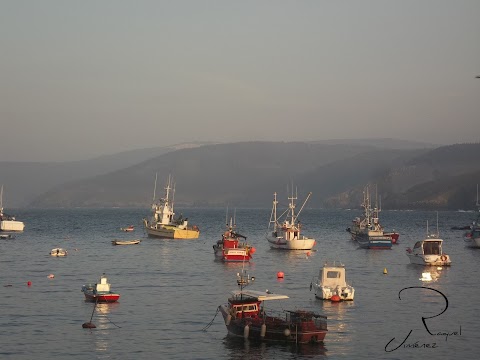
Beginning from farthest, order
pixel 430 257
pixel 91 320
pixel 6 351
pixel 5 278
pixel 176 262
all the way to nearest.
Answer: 1. pixel 176 262
2. pixel 430 257
3. pixel 5 278
4. pixel 91 320
5. pixel 6 351

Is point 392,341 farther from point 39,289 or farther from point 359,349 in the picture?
point 39,289

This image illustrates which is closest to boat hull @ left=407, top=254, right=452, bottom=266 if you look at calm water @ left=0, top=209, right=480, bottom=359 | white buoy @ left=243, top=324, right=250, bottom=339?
calm water @ left=0, top=209, right=480, bottom=359

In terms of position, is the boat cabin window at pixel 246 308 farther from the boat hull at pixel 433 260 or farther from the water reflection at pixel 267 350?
the boat hull at pixel 433 260

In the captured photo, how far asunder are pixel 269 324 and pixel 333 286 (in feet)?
88.6

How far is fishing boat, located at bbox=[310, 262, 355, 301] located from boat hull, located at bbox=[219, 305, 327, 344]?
24.0 meters

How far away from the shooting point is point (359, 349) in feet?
222

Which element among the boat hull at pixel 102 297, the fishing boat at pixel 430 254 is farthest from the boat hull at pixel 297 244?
the boat hull at pixel 102 297

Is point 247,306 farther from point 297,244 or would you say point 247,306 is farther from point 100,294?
point 297,244

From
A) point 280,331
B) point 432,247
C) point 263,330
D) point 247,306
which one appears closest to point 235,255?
point 432,247

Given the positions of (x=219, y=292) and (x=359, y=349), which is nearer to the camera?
(x=359, y=349)

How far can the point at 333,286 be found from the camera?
307 feet

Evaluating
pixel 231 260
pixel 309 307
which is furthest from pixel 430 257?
pixel 309 307

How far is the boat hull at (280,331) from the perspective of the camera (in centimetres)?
6669

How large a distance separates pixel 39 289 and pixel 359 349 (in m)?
49.9
